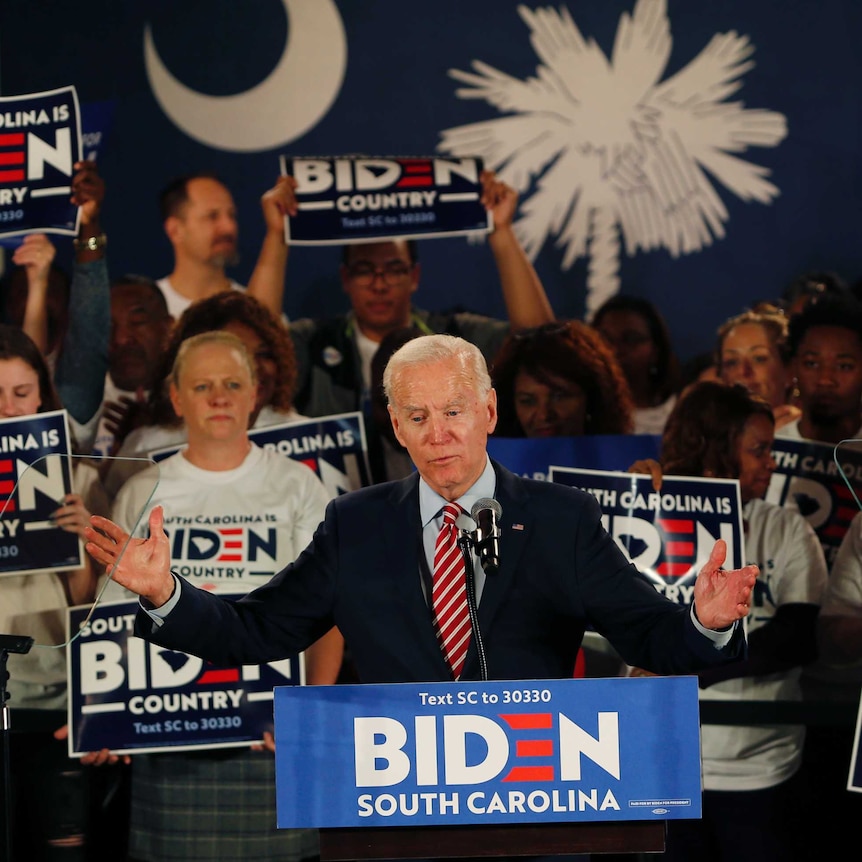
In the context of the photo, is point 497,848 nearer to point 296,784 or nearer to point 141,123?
point 296,784

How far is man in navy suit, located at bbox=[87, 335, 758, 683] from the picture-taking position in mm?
2249

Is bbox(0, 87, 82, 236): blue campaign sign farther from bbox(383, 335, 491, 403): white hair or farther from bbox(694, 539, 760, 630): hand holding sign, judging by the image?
bbox(694, 539, 760, 630): hand holding sign

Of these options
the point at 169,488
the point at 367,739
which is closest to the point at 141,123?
the point at 169,488

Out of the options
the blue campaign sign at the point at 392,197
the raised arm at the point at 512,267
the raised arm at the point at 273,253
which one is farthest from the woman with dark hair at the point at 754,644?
the raised arm at the point at 273,253

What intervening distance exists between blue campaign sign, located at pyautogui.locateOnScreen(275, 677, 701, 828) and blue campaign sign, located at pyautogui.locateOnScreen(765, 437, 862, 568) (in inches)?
103

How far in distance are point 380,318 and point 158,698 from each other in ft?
5.18

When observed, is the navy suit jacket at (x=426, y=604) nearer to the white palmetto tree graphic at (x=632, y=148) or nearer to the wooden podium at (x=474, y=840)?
the wooden podium at (x=474, y=840)

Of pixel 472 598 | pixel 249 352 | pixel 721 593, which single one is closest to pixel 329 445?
pixel 249 352

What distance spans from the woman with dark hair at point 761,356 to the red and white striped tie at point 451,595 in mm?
2473

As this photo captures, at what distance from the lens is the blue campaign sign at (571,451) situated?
14.1ft

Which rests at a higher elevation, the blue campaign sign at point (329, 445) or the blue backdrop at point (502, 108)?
the blue backdrop at point (502, 108)

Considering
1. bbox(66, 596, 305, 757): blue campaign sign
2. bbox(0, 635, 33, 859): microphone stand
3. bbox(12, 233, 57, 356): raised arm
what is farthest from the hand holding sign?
bbox(12, 233, 57, 356): raised arm

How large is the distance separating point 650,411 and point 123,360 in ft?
6.39

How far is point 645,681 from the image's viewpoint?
195 cm
